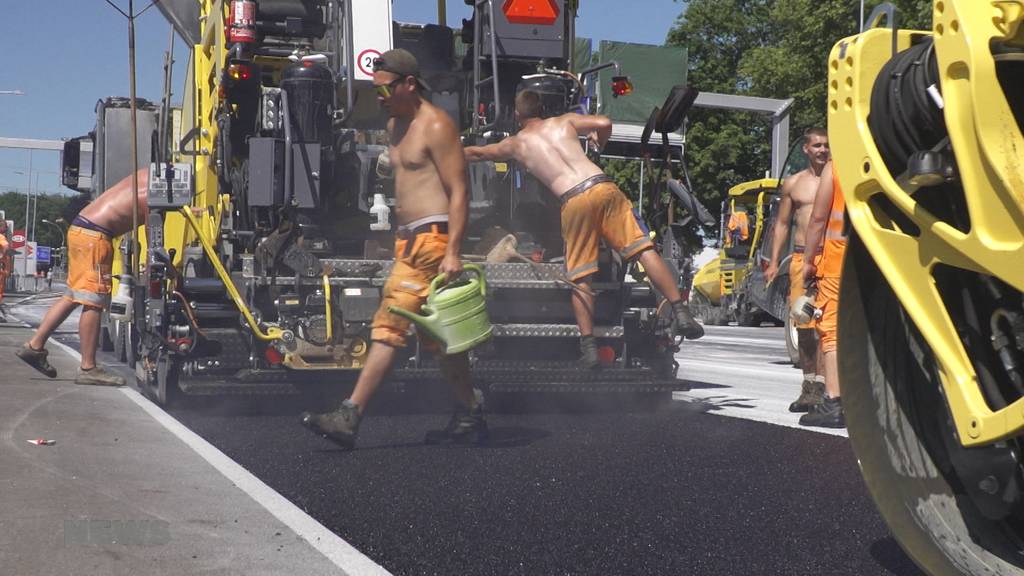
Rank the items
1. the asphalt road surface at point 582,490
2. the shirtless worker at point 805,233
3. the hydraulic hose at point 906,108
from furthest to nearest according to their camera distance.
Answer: the shirtless worker at point 805,233 → the asphalt road surface at point 582,490 → the hydraulic hose at point 906,108

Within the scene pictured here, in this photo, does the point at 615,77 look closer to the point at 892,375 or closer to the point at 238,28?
the point at 238,28

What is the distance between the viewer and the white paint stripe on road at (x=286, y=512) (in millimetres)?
4023

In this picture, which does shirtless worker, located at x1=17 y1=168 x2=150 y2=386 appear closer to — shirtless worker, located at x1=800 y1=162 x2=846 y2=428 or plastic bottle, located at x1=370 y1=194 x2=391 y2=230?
plastic bottle, located at x1=370 y1=194 x2=391 y2=230

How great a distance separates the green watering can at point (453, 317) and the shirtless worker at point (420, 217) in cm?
10

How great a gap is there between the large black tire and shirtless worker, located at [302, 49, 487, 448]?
3640mm

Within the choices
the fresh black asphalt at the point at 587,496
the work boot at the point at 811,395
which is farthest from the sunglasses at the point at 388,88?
the work boot at the point at 811,395

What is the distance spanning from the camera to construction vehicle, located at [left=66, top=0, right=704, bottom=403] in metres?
8.03

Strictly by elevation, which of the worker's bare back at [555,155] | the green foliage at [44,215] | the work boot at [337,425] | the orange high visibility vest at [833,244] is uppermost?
the worker's bare back at [555,155]

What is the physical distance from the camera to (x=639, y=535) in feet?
14.5

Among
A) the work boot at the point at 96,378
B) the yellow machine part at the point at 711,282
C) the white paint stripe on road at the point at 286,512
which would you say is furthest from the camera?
the yellow machine part at the point at 711,282

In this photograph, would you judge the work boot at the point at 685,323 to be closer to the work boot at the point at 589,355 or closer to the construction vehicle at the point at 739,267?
the work boot at the point at 589,355

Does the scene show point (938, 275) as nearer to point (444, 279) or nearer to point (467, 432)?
point (444, 279)

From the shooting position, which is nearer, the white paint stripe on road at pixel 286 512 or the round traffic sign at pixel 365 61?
the white paint stripe on road at pixel 286 512

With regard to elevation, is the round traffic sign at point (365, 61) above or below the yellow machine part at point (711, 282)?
above
